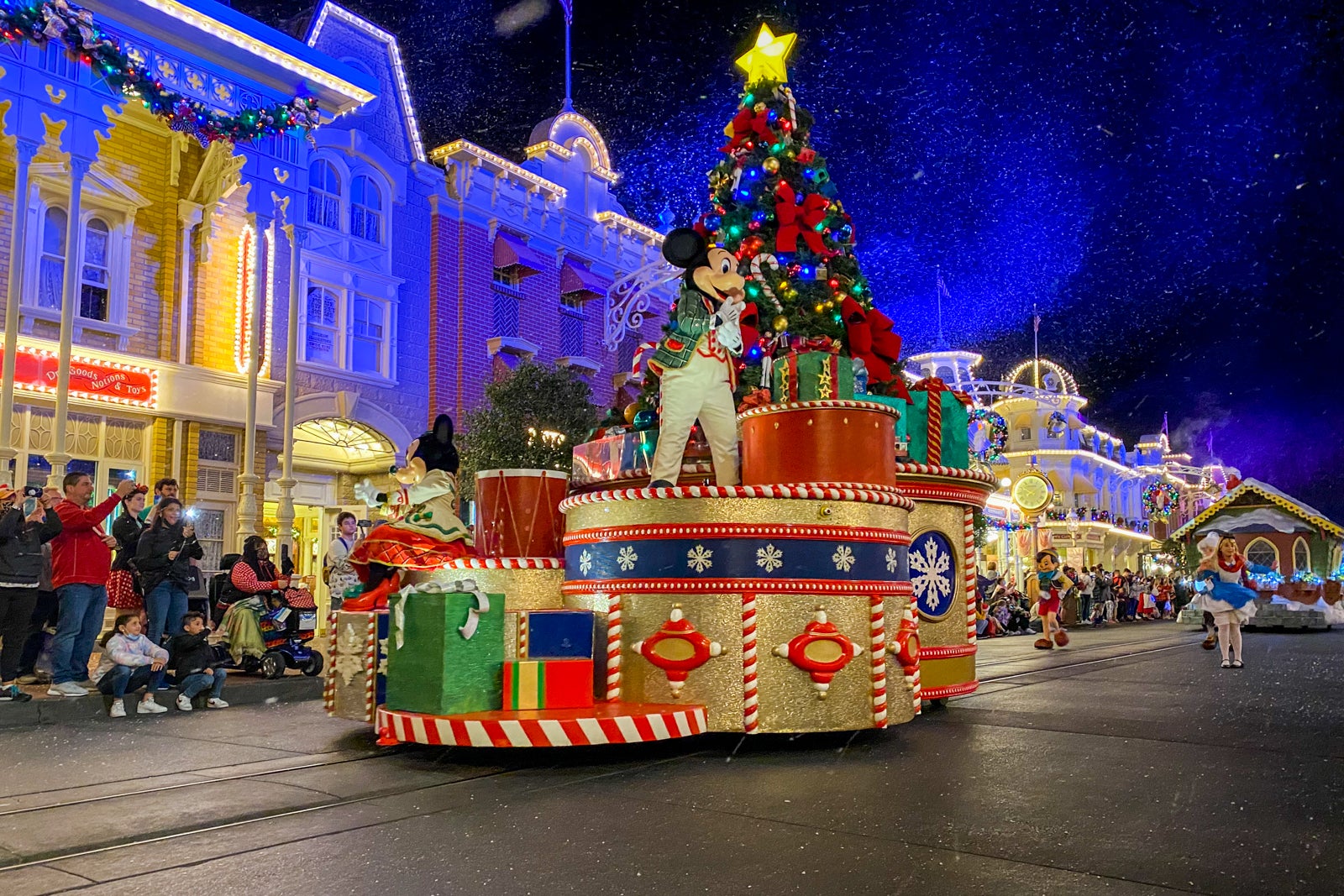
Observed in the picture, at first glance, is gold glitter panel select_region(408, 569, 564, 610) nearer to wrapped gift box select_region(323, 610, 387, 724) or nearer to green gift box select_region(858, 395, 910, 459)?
wrapped gift box select_region(323, 610, 387, 724)

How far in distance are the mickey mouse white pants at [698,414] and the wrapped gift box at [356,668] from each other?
6.65 ft

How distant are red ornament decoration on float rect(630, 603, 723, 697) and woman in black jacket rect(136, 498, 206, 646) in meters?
5.09

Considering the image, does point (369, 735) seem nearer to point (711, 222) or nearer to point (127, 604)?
point (127, 604)

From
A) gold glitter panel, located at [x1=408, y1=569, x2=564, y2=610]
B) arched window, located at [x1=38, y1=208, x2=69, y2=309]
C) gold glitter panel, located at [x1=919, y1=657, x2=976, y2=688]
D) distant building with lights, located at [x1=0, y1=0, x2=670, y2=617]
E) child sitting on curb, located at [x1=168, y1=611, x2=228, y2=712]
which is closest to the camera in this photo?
gold glitter panel, located at [x1=408, y1=569, x2=564, y2=610]

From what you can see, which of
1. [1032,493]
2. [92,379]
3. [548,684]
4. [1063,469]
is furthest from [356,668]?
[1063,469]

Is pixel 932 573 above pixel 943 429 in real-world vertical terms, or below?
below

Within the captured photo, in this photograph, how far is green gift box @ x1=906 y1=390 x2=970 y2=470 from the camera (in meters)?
7.92

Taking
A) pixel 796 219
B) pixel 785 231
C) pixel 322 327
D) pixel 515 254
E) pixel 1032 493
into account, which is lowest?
pixel 1032 493

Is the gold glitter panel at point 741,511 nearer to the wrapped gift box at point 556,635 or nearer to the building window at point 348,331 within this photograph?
the wrapped gift box at point 556,635

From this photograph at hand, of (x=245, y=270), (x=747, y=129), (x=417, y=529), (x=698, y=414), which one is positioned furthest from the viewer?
(x=245, y=270)

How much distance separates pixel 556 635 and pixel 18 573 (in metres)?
4.87

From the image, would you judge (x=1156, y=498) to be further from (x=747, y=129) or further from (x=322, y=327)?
(x=747, y=129)

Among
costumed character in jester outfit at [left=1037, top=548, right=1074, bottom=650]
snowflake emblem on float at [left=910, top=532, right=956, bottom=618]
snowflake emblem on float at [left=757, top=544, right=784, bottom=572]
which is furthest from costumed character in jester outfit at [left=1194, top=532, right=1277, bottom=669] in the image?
snowflake emblem on float at [left=757, top=544, right=784, bottom=572]

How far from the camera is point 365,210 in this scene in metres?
19.7
